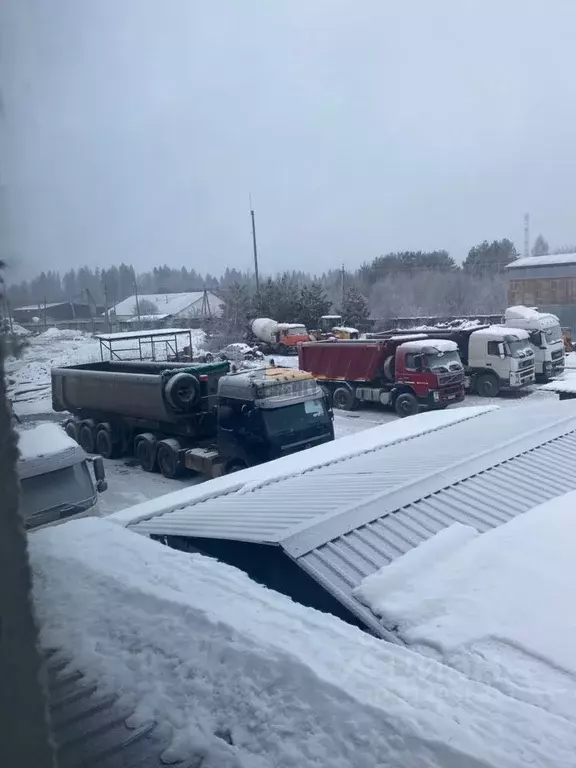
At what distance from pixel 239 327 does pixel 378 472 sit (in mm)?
28160

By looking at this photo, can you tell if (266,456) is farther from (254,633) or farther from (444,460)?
(254,633)

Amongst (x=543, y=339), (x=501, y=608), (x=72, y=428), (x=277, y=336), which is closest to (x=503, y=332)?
(x=543, y=339)

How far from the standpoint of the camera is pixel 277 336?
3269 centimetres

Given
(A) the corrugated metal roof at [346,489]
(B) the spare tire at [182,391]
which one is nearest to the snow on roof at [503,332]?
(A) the corrugated metal roof at [346,489]

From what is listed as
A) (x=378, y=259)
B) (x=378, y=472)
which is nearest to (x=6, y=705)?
(x=378, y=472)

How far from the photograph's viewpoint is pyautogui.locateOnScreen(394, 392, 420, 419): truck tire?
17047 millimetres

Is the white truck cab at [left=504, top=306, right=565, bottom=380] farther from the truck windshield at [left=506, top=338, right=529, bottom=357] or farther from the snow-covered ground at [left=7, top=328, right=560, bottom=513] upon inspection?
the truck windshield at [left=506, top=338, right=529, bottom=357]

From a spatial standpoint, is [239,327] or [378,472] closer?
[378,472]

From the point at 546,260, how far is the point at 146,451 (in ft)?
98.3

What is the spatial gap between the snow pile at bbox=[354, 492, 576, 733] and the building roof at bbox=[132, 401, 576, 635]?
275mm

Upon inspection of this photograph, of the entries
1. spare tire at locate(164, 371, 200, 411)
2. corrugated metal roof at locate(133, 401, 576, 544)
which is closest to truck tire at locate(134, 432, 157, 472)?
spare tire at locate(164, 371, 200, 411)

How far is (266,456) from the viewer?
10555mm

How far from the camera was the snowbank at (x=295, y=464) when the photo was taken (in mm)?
6934

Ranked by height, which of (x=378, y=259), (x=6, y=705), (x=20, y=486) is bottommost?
(x=6, y=705)
